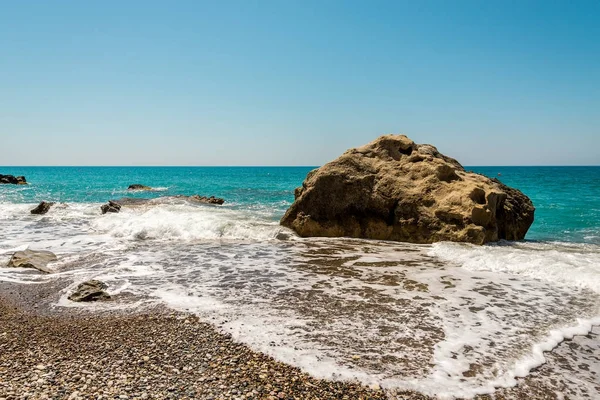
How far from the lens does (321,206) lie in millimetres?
14719

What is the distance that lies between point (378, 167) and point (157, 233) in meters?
8.75

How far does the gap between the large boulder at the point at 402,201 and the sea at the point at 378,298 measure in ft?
2.49

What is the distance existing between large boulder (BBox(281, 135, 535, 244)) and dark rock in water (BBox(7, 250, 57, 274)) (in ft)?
26.0

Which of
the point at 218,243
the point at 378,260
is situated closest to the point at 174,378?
the point at 378,260

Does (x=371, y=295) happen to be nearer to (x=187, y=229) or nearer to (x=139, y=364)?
(x=139, y=364)

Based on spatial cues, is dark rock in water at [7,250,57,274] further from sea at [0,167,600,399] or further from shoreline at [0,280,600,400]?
shoreline at [0,280,600,400]

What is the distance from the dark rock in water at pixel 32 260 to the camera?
9492 millimetres

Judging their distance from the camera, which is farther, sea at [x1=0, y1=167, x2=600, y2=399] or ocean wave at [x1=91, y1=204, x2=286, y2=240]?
ocean wave at [x1=91, y1=204, x2=286, y2=240]

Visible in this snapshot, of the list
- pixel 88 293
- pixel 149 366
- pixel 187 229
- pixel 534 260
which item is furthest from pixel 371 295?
pixel 187 229

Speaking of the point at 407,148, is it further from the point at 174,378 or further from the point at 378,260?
the point at 174,378

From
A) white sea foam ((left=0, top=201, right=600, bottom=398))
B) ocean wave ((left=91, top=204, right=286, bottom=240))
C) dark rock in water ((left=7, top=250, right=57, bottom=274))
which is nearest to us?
white sea foam ((left=0, top=201, right=600, bottom=398))

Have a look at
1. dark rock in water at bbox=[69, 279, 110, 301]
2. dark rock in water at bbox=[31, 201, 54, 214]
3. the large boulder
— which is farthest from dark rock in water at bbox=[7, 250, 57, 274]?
dark rock in water at bbox=[31, 201, 54, 214]

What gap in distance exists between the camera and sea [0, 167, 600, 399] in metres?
4.93

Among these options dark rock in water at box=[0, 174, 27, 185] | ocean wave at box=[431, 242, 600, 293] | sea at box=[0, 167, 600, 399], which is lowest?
sea at box=[0, 167, 600, 399]
